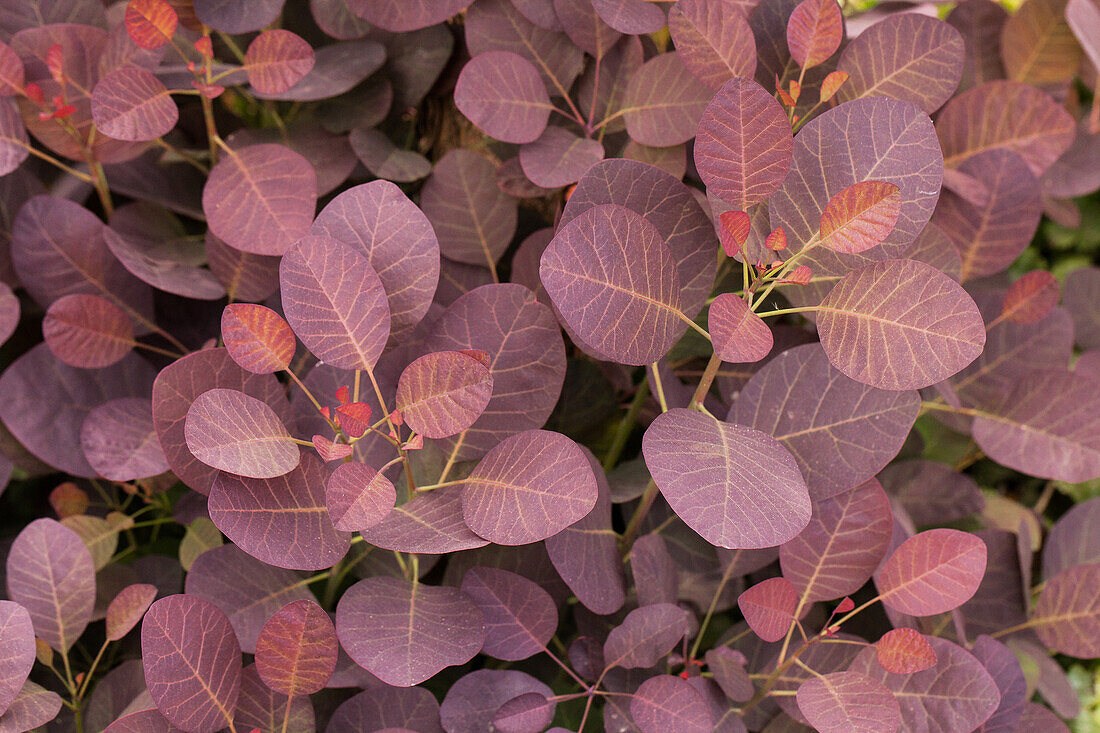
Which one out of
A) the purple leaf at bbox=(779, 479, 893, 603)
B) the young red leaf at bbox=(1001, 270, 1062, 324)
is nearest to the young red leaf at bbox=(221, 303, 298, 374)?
the purple leaf at bbox=(779, 479, 893, 603)

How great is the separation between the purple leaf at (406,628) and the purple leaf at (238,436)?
0.13m

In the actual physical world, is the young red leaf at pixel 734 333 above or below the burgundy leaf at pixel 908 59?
below

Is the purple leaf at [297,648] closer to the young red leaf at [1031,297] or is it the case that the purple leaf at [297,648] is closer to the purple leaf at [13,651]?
the purple leaf at [13,651]

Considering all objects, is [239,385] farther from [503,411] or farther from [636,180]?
[636,180]

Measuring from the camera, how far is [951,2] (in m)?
1.34

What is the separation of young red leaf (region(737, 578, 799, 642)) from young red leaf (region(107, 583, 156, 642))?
0.52 meters

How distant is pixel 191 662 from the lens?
0.58 metres

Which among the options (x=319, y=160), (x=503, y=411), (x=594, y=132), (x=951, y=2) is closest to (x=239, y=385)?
(x=503, y=411)

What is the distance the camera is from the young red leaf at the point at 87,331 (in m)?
0.73

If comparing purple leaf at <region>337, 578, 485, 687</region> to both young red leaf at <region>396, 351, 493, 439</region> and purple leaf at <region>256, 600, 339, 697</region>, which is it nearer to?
purple leaf at <region>256, 600, 339, 697</region>

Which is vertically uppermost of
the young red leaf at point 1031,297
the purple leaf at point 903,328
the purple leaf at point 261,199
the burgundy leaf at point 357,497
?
the purple leaf at point 903,328

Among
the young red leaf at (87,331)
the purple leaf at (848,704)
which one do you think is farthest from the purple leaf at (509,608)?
the young red leaf at (87,331)

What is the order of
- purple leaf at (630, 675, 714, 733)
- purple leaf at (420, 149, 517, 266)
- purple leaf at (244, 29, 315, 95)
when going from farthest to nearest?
purple leaf at (420, 149, 517, 266) → purple leaf at (244, 29, 315, 95) → purple leaf at (630, 675, 714, 733)

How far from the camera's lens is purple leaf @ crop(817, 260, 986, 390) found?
0.53 m
